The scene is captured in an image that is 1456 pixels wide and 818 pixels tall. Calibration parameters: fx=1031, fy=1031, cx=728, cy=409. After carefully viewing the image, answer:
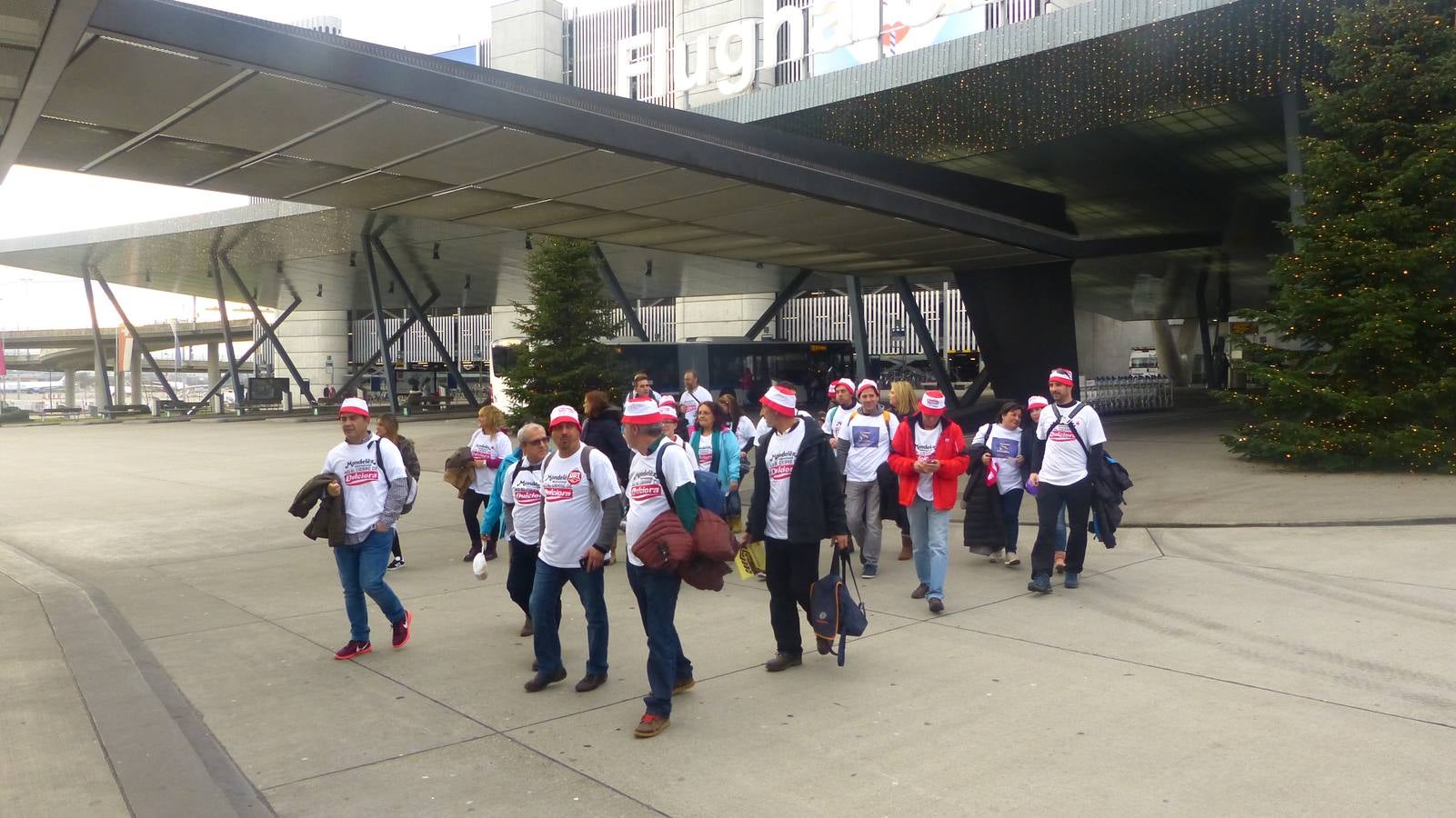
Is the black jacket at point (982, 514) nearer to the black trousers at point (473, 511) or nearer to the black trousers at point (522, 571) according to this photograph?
the black trousers at point (522, 571)

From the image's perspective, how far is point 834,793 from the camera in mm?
4453

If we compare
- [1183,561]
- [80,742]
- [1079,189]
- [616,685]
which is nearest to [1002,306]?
[1079,189]

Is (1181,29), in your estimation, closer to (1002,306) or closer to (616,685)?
(1002,306)

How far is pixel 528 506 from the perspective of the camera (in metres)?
6.39

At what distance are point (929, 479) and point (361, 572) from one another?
13.9ft

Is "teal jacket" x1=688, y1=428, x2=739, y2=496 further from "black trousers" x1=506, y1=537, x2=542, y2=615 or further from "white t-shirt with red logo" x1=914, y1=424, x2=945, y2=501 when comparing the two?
"black trousers" x1=506, y1=537, x2=542, y2=615

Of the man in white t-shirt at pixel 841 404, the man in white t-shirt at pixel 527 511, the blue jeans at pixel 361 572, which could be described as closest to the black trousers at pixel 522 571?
the man in white t-shirt at pixel 527 511

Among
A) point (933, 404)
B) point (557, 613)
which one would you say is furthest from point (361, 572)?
point (933, 404)

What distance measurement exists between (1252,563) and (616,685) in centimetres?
620

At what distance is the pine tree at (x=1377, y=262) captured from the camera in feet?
46.0

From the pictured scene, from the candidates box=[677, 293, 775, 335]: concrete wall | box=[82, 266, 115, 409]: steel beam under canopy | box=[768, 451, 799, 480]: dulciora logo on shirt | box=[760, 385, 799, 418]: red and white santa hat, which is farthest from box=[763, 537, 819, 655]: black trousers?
box=[677, 293, 775, 335]: concrete wall

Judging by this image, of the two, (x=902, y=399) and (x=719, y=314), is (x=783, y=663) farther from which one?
(x=719, y=314)

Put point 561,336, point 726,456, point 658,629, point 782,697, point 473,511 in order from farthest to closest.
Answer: point 561,336 → point 473,511 → point 726,456 → point 782,697 → point 658,629

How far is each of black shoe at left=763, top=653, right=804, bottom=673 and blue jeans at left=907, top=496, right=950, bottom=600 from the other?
173 centimetres
